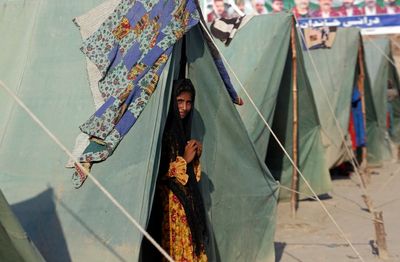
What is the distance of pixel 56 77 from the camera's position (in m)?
4.29

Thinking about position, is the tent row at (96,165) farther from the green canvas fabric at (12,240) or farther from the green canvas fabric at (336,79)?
the green canvas fabric at (336,79)

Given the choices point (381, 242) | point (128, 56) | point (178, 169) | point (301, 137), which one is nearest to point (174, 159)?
point (178, 169)

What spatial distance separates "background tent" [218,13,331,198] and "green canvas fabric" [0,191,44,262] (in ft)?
12.3

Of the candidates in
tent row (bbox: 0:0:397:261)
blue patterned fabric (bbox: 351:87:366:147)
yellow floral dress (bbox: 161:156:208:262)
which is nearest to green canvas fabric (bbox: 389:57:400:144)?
blue patterned fabric (bbox: 351:87:366:147)

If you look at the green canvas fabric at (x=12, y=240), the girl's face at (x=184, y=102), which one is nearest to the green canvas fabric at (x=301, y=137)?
the girl's face at (x=184, y=102)

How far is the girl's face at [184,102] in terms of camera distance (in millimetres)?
3992

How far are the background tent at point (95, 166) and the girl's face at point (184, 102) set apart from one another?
0.31 feet

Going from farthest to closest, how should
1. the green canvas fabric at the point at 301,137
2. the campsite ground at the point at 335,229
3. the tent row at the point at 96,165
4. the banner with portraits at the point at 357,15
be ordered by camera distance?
the banner with portraits at the point at 357,15 → the green canvas fabric at the point at 301,137 → the campsite ground at the point at 335,229 → the tent row at the point at 96,165

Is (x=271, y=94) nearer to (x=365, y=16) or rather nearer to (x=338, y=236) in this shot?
(x=338, y=236)

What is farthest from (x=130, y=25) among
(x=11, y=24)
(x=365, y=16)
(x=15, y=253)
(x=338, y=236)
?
(x=365, y=16)

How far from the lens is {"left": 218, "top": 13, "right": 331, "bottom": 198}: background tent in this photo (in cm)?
680

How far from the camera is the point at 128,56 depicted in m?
3.95

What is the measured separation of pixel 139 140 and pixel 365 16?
13.8 metres

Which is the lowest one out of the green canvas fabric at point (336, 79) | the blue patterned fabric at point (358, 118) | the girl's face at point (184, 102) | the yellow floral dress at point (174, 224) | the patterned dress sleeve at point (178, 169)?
the blue patterned fabric at point (358, 118)
